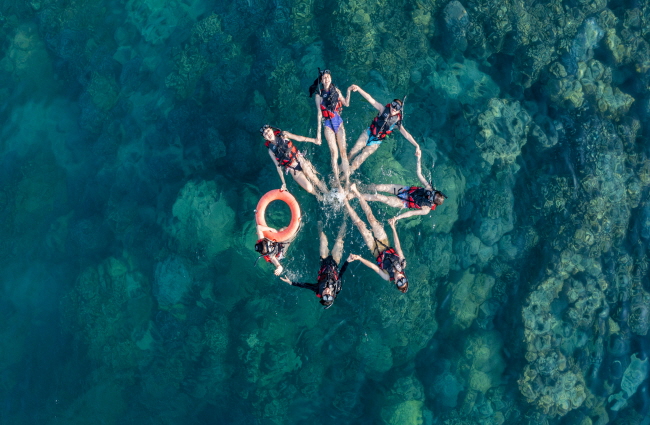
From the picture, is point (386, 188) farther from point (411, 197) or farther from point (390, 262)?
point (390, 262)

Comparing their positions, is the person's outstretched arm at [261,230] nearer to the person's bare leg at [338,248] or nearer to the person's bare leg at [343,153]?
the person's bare leg at [338,248]

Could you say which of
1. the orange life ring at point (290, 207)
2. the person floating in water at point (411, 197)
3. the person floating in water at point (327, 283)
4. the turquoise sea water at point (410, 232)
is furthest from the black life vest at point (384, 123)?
the person floating in water at point (327, 283)

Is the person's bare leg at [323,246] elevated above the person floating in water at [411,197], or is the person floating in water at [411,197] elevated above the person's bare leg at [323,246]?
the person floating in water at [411,197]

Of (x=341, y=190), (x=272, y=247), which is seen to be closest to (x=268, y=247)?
(x=272, y=247)

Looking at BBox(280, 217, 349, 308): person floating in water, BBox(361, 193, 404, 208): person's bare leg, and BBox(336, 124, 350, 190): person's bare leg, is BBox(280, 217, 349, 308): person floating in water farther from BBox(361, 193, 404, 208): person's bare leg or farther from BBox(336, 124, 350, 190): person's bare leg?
BBox(336, 124, 350, 190): person's bare leg

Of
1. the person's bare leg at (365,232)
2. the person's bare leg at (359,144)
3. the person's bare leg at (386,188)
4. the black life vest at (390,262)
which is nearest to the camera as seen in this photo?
the black life vest at (390,262)

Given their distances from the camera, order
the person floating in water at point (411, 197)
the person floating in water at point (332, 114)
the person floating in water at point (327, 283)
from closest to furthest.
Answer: the person floating in water at point (327, 283) < the person floating in water at point (411, 197) < the person floating in water at point (332, 114)

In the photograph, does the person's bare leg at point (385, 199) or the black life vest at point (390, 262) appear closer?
the black life vest at point (390, 262)
